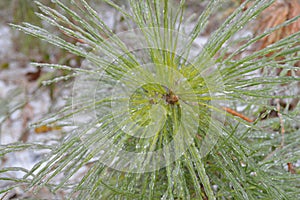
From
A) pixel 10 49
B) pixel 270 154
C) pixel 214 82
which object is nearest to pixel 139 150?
pixel 214 82

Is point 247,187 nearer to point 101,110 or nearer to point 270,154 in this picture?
point 270,154

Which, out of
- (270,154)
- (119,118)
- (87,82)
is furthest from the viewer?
(87,82)

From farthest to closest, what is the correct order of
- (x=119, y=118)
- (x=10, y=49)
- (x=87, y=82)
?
(x=10, y=49), (x=87, y=82), (x=119, y=118)

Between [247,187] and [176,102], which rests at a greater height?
[176,102]

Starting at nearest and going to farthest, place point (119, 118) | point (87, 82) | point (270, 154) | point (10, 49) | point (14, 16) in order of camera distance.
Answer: point (119, 118), point (270, 154), point (87, 82), point (14, 16), point (10, 49)

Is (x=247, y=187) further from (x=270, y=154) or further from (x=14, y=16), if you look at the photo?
(x=14, y=16)

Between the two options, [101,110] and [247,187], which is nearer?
[247,187]

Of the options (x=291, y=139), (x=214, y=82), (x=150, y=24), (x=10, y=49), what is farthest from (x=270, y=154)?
(x=10, y=49)

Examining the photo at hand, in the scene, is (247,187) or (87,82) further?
(87,82)

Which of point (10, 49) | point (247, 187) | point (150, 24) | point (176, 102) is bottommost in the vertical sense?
point (247, 187)
